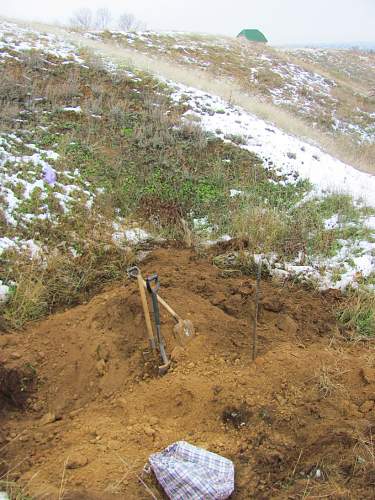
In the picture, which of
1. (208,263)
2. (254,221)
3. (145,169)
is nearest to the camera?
(208,263)

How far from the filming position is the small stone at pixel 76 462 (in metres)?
2.47

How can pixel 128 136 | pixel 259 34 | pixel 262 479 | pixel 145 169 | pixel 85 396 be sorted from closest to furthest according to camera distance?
pixel 262 479 < pixel 85 396 < pixel 145 169 < pixel 128 136 < pixel 259 34

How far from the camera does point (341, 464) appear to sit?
2502 millimetres

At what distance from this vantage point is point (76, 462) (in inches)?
97.8

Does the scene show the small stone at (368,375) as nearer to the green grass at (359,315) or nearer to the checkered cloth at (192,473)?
the green grass at (359,315)

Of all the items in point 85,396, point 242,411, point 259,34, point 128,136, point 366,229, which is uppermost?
point 259,34

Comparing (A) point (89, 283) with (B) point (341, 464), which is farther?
(A) point (89, 283)

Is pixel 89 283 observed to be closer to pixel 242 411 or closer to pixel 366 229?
pixel 242 411

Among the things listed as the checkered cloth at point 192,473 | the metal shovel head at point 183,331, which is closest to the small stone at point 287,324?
the metal shovel head at point 183,331

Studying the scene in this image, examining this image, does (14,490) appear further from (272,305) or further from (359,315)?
(359,315)

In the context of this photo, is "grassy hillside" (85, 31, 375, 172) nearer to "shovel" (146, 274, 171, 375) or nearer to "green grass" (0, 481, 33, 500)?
"shovel" (146, 274, 171, 375)

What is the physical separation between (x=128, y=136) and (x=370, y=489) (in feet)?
20.1

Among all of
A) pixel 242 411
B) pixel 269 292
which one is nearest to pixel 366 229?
pixel 269 292

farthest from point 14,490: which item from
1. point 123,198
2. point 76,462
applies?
point 123,198
